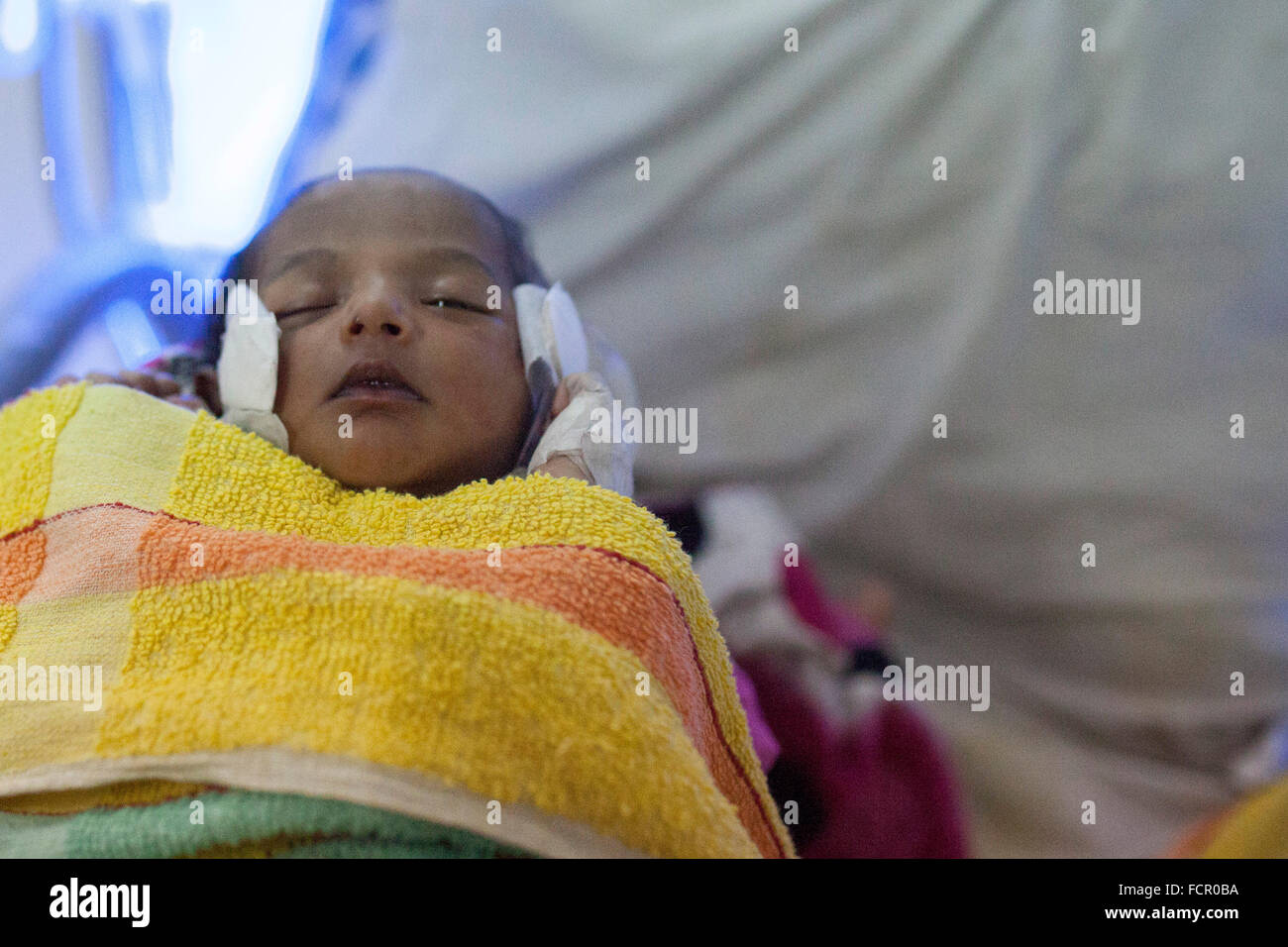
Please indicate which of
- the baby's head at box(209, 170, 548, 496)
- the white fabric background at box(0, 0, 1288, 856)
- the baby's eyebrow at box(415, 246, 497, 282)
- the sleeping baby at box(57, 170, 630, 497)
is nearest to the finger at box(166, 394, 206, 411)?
the sleeping baby at box(57, 170, 630, 497)

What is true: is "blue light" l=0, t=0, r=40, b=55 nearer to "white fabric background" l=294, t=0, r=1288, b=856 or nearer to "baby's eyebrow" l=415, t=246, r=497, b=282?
"white fabric background" l=294, t=0, r=1288, b=856

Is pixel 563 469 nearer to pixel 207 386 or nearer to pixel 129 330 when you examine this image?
pixel 207 386

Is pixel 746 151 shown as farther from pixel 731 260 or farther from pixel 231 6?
pixel 231 6

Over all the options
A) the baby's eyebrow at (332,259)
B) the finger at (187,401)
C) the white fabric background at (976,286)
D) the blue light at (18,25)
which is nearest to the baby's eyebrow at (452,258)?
the baby's eyebrow at (332,259)

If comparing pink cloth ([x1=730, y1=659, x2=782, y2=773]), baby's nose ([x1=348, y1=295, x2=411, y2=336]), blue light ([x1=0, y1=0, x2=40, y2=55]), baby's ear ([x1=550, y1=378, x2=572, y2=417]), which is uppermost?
blue light ([x1=0, y1=0, x2=40, y2=55])

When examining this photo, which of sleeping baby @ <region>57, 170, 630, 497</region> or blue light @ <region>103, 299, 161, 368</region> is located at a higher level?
blue light @ <region>103, 299, 161, 368</region>

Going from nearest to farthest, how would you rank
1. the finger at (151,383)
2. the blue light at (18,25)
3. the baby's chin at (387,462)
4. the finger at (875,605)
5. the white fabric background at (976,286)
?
the baby's chin at (387,462)
the finger at (151,383)
the blue light at (18,25)
the white fabric background at (976,286)
the finger at (875,605)

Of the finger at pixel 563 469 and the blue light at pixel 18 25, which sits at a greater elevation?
the blue light at pixel 18 25

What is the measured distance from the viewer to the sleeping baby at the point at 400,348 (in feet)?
2.20

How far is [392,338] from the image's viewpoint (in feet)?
2.22

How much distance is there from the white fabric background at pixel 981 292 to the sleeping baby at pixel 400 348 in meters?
0.27

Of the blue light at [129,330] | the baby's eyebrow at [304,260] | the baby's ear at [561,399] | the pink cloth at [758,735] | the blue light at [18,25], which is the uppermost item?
the blue light at [18,25]

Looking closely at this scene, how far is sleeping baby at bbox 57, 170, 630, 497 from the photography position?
67 cm

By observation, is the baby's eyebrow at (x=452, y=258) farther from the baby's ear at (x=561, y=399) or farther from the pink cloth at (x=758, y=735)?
the pink cloth at (x=758, y=735)
